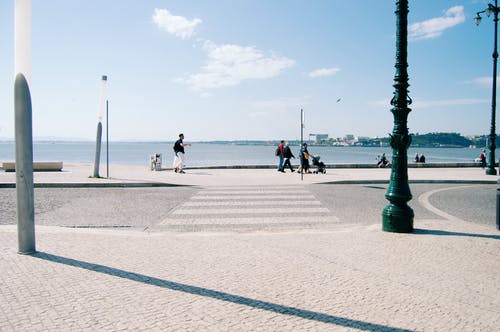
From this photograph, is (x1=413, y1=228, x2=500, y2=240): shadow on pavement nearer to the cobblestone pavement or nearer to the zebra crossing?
the cobblestone pavement

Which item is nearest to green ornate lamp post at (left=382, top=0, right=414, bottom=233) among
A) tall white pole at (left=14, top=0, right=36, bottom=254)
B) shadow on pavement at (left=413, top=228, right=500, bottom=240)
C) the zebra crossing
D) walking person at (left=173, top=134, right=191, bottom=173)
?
shadow on pavement at (left=413, top=228, right=500, bottom=240)

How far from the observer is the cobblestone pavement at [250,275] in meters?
3.40

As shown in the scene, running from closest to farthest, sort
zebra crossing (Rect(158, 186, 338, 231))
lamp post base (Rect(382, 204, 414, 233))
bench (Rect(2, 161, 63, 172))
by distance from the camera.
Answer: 1. lamp post base (Rect(382, 204, 414, 233))
2. zebra crossing (Rect(158, 186, 338, 231))
3. bench (Rect(2, 161, 63, 172))

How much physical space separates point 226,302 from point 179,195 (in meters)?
8.54

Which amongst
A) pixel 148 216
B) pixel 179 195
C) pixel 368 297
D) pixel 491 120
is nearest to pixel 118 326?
pixel 368 297

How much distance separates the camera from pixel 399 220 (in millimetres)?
6711

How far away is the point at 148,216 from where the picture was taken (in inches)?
338

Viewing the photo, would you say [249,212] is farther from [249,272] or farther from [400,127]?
[249,272]

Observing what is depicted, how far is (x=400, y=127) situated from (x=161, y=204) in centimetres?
611

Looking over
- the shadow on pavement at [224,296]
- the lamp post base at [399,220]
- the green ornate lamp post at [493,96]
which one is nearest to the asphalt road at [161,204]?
the lamp post base at [399,220]

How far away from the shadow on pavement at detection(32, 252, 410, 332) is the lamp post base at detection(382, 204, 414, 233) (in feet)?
12.1

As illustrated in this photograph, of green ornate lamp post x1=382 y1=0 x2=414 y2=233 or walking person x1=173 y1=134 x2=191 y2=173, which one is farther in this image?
walking person x1=173 y1=134 x2=191 y2=173

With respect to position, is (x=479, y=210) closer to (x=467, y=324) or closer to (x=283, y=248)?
(x=283, y=248)

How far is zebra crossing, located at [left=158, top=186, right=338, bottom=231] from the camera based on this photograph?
7.66 metres
